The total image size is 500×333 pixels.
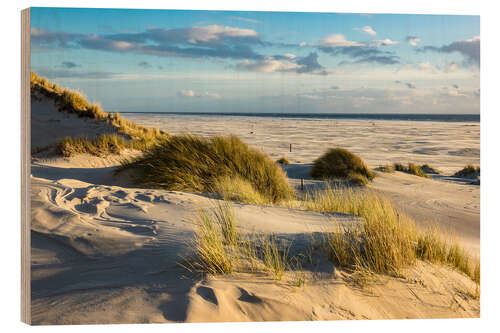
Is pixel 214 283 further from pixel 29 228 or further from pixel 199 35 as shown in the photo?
pixel 199 35

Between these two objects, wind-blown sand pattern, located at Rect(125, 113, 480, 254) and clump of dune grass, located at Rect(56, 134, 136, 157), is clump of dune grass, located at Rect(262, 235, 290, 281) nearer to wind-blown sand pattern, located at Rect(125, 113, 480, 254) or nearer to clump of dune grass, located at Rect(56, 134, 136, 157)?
wind-blown sand pattern, located at Rect(125, 113, 480, 254)

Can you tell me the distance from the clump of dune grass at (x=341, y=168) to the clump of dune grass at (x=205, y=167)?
2119mm

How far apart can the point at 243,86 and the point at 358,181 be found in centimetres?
359

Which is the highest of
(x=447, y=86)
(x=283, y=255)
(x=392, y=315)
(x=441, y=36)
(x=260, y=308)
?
A: (x=441, y=36)

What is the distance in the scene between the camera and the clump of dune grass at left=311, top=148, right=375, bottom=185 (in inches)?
294

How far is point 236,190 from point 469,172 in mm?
4157

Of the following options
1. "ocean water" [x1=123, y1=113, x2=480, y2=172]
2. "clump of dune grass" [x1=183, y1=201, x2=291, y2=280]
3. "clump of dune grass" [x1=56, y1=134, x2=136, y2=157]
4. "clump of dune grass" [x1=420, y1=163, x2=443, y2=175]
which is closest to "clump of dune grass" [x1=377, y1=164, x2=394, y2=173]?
"ocean water" [x1=123, y1=113, x2=480, y2=172]

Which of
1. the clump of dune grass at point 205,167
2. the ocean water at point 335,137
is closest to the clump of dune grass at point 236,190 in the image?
the clump of dune grass at point 205,167

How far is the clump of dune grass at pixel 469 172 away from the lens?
5746mm

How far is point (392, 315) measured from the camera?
2.68 m

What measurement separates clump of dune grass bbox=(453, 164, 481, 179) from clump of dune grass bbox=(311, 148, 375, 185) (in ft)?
5.18

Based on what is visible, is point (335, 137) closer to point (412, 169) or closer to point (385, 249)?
point (412, 169)

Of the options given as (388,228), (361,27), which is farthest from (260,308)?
(361,27)

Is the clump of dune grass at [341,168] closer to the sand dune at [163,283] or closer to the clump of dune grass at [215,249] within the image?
the sand dune at [163,283]
